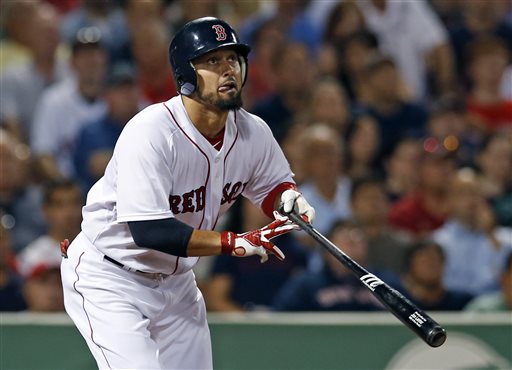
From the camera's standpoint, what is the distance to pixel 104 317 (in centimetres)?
414

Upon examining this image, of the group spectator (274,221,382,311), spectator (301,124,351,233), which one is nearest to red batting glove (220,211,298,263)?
spectator (274,221,382,311)

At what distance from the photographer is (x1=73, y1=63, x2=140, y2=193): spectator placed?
7.51m

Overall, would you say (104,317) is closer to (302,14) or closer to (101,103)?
(101,103)

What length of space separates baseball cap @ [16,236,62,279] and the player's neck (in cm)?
271

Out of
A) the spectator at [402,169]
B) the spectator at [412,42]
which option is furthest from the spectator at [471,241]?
the spectator at [412,42]

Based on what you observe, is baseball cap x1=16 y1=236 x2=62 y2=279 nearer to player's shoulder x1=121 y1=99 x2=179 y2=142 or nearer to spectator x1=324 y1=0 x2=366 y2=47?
player's shoulder x1=121 y1=99 x2=179 y2=142

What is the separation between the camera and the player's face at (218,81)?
4.12 meters

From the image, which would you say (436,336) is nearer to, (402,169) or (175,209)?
(175,209)

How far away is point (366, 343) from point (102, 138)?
2655 mm

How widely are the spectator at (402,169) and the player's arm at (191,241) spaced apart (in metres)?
3.83

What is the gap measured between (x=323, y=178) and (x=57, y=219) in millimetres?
1942

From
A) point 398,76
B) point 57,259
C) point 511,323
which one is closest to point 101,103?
point 57,259

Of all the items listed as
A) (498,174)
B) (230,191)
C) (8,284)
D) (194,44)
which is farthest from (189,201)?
(498,174)

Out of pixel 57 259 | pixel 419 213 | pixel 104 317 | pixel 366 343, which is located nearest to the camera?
pixel 104 317
